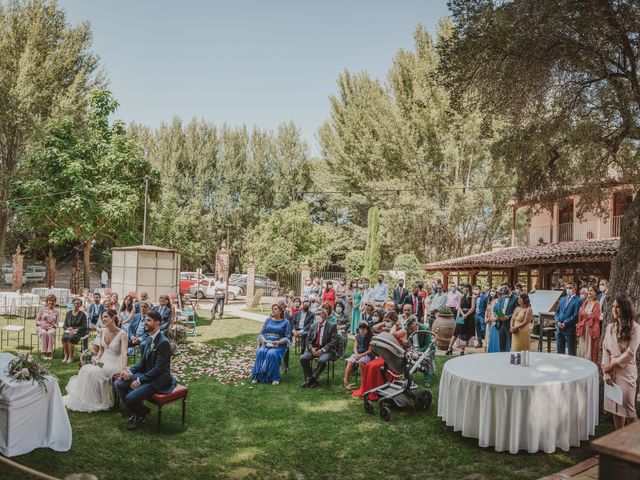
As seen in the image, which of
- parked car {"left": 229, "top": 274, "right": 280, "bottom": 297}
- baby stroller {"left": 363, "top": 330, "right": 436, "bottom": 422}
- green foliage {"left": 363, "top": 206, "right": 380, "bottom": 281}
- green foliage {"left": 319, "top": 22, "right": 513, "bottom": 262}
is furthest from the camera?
parked car {"left": 229, "top": 274, "right": 280, "bottom": 297}

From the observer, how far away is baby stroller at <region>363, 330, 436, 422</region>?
703cm

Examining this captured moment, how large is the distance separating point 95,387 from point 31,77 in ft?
87.1

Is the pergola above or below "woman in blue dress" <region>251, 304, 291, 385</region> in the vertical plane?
above

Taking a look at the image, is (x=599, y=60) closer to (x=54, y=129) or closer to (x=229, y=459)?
(x=229, y=459)

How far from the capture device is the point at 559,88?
31.3ft

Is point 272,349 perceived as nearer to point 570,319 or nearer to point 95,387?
point 95,387

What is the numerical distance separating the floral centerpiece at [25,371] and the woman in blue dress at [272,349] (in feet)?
14.0

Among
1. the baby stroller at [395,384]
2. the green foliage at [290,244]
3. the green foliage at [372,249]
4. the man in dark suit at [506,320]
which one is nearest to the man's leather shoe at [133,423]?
the baby stroller at [395,384]

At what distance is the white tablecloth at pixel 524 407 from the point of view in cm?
546

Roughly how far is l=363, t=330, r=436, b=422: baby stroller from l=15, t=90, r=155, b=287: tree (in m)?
20.2

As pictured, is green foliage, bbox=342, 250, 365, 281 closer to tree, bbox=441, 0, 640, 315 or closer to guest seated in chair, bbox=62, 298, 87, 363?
tree, bbox=441, 0, 640, 315

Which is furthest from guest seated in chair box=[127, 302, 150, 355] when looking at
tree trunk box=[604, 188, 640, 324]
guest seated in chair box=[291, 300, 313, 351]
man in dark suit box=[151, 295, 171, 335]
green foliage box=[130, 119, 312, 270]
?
green foliage box=[130, 119, 312, 270]

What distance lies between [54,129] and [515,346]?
2410 centimetres

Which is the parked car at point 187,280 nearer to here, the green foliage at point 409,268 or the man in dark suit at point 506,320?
the green foliage at point 409,268
